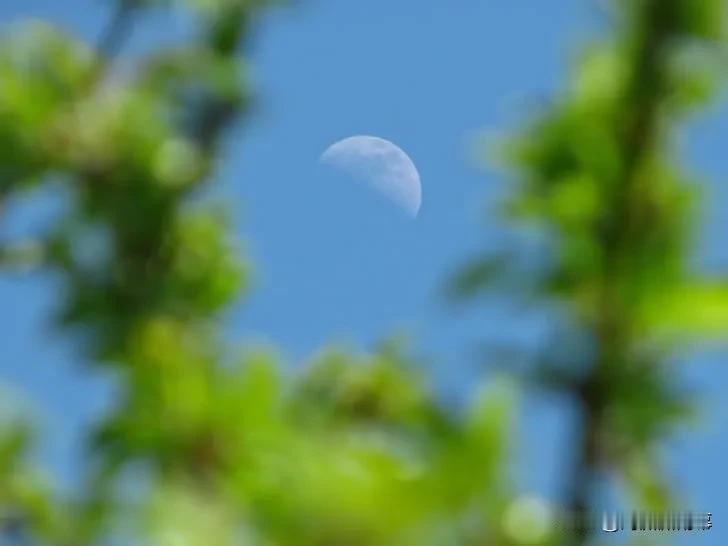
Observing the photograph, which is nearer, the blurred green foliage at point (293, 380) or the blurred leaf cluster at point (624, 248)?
the blurred green foliage at point (293, 380)

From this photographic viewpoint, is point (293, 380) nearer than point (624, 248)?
No

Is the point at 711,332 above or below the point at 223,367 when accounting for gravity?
below

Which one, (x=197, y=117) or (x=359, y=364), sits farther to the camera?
(x=359, y=364)

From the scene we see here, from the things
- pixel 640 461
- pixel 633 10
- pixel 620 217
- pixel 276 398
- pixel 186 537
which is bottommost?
pixel 186 537

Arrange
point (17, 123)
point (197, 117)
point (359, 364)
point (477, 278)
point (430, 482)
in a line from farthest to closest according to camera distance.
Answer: point (359, 364) → point (197, 117) → point (17, 123) → point (477, 278) → point (430, 482)

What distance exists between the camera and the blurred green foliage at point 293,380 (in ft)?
3.63

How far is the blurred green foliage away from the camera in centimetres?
111

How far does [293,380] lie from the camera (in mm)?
1748

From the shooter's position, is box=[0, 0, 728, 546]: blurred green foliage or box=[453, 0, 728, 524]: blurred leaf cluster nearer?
box=[0, 0, 728, 546]: blurred green foliage

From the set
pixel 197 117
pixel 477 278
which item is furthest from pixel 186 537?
pixel 197 117

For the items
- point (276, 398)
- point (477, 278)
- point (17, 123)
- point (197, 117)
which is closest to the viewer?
point (477, 278)

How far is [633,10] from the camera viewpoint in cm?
135

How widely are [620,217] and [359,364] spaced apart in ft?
4.65

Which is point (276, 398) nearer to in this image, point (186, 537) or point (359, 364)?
point (186, 537)
